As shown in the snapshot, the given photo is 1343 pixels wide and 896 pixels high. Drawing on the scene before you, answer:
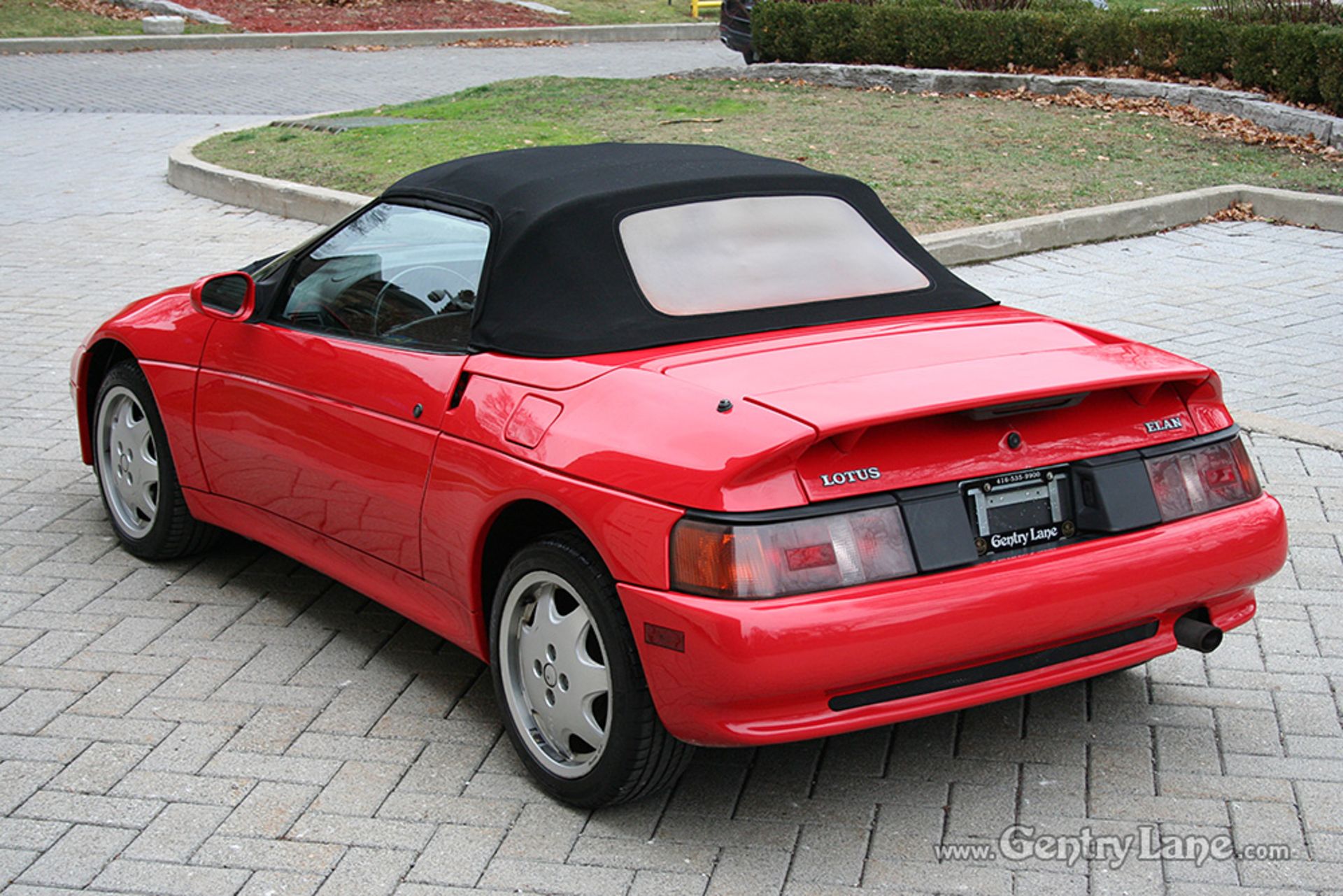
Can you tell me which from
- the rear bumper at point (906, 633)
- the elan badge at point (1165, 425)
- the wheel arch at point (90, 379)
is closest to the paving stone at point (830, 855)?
the rear bumper at point (906, 633)

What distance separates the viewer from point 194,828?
370cm

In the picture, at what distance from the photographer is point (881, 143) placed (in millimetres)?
13672

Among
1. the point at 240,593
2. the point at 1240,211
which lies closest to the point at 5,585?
the point at 240,593

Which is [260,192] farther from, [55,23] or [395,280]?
[55,23]

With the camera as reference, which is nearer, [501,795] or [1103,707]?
[501,795]

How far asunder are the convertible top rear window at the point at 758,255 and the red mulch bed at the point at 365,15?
25.1 meters

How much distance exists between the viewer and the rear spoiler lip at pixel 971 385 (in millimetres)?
3361

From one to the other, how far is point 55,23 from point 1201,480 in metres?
26.4

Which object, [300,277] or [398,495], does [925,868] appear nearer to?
[398,495]

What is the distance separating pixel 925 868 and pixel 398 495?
174cm

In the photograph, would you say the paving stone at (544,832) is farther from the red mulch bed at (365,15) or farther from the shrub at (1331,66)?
the red mulch bed at (365,15)

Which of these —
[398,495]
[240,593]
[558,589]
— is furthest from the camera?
[240,593]

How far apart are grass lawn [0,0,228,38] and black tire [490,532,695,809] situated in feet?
80.9

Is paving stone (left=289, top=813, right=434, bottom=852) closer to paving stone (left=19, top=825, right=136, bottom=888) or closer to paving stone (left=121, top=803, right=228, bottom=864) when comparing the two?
paving stone (left=121, top=803, right=228, bottom=864)
